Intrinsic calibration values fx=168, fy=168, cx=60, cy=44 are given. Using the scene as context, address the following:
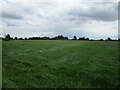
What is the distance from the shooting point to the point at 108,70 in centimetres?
1333

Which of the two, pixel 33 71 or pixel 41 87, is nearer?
pixel 41 87

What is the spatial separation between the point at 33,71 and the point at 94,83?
4673 millimetres

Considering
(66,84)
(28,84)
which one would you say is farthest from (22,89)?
(66,84)

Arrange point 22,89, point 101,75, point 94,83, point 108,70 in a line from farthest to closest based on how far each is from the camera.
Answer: point 108,70 → point 101,75 → point 94,83 → point 22,89

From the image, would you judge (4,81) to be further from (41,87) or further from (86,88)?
(86,88)

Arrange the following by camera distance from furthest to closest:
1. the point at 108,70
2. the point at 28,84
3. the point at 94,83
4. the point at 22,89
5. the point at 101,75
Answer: the point at 108,70, the point at 101,75, the point at 94,83, the point at 28,84, the point at 22,89

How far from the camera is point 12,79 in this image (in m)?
A: 10.5

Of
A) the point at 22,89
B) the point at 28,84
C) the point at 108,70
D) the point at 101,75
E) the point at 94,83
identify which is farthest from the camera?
the point at 108,70

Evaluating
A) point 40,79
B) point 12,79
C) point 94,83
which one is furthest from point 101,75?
point 12,79

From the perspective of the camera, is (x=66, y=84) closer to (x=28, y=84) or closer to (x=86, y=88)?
(x=86, y=88)

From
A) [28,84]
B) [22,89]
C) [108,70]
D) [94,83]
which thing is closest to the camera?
[22,89]

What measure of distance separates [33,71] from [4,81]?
2.94m

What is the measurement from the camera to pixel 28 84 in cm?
977

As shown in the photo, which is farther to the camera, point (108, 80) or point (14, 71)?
point (14, 71)
